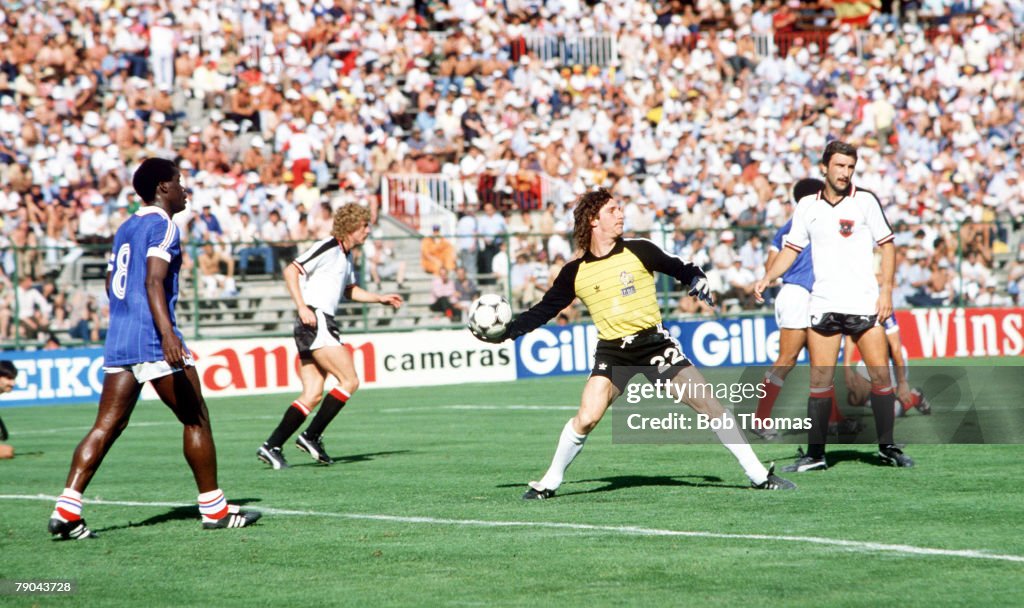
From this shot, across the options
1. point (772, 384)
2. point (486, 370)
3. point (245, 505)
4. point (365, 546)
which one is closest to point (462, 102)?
point (486, 370)

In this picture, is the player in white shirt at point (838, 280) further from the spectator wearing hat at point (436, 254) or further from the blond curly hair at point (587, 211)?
the spectator wearing hat at point (436, 254)

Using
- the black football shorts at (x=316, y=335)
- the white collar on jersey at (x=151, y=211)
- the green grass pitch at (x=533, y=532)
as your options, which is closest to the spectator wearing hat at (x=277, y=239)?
the green grass pitch at (x=533, y=532)

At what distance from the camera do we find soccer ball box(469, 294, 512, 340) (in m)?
10.1

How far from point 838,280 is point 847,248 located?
243mm

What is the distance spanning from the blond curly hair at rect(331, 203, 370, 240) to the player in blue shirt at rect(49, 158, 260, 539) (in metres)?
4.05

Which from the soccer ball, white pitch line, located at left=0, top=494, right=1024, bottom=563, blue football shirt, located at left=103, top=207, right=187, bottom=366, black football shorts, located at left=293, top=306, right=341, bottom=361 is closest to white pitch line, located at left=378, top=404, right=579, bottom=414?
black football shorts, located at left=293, top=306, right=341, bottom=361

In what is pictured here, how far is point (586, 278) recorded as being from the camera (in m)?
9.85

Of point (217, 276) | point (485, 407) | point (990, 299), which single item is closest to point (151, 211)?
point (485, 407)

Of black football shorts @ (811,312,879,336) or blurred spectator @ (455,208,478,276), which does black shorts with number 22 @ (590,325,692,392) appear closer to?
black football shorts @ (811,312,879,336)

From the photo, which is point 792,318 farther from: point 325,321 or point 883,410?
point 325,321

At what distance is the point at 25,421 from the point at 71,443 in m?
3.89

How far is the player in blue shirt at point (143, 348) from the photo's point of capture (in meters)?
8.66

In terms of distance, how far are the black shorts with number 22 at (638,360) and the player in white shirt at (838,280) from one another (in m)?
1.23

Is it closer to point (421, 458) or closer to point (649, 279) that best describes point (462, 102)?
point (421, 458)
